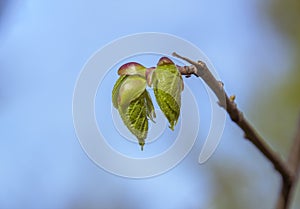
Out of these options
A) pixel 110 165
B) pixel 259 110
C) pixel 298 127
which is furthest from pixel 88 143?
pixel 259 110

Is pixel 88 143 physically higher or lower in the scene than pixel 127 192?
higher

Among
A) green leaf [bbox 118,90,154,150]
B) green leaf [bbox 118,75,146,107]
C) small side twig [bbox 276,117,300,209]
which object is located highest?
green leaf [bbox 118,75,146,107]

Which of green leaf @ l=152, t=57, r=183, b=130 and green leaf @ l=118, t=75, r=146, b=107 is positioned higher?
green leaf @ l=118, t=75, r=146, b=107

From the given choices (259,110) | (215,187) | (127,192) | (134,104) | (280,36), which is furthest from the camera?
(280,36)

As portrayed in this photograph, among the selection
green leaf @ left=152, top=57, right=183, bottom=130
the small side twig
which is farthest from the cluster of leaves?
the small side twig

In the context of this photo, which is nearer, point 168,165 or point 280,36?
point 168,165

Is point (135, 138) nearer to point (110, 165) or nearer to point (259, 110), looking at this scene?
point (110, 165)

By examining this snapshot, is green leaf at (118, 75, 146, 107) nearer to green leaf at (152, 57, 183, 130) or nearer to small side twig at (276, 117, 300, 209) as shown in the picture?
green leaf at (152, 57, 183, 130)

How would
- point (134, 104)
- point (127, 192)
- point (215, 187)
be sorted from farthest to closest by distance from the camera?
point (127, 192)
point (215, 187)
point (134, 104)
